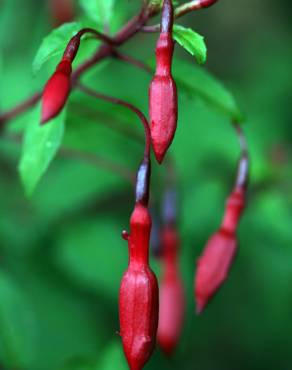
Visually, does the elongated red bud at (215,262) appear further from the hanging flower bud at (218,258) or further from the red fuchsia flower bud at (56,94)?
the red fuchsia flower bud at (56,94)

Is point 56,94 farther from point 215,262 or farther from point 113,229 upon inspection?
point 113,229

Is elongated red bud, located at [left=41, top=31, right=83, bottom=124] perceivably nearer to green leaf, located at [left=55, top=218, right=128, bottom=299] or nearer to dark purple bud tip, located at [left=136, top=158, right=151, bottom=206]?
dark purple bud tip, located at [left=136, top=158, right=151, bottom=206]

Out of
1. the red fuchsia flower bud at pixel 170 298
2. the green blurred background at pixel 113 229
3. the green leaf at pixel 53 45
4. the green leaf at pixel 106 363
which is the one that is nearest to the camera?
the green leaf at pixel 53 45

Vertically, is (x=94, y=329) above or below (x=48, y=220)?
below

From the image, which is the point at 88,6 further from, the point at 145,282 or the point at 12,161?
the point at 12,161

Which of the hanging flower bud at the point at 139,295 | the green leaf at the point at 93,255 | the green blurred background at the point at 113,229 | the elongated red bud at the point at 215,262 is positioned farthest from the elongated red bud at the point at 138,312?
the green leaf at the point at 93,255

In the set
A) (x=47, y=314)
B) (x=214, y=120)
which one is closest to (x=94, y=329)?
(x=47, y=314)

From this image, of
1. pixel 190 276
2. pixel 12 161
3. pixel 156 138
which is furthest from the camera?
pixel 12 161
